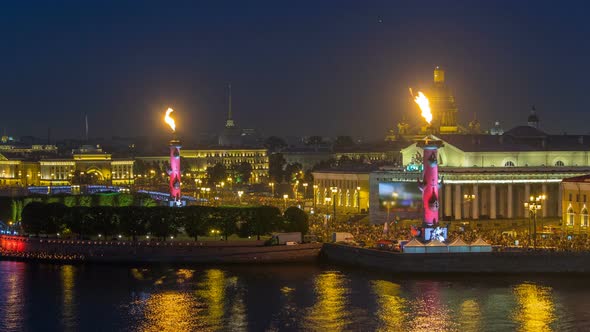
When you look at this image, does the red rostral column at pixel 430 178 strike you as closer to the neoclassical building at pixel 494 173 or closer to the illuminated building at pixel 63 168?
the neoclassical building at pixel 494 173

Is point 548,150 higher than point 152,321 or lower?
higher

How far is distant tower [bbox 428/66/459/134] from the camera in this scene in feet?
270

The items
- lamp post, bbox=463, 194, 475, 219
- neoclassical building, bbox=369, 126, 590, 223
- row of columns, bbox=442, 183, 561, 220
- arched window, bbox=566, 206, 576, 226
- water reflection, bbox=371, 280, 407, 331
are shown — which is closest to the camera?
water reflection, bbox=371, 280, 407, 331

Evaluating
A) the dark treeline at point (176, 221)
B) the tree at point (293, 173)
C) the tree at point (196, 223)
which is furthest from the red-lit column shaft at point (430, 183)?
the tree at point (293, 173)

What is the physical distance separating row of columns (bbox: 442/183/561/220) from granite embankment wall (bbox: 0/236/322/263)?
11034 millimetres

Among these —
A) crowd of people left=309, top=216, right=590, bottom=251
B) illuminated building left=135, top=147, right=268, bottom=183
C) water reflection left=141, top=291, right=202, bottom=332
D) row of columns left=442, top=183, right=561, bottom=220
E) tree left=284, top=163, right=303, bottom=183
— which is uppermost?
illuminated building left=135, top=147, right=268, bottom=183

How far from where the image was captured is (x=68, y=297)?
3609 cm

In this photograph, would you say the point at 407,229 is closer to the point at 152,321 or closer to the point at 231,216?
the point at 231,216

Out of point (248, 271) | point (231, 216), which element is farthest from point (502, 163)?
point (248, 271)

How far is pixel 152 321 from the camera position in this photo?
105 ft

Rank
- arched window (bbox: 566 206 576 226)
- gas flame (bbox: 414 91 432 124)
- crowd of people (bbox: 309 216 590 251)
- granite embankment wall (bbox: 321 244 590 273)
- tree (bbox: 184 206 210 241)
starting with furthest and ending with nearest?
tree (bbox: 184 206 210 241)
arched window (bbox: 566 206 576 226)
gas flame (bbox: 414 91 432 124)
crowd of people (bbox: 309 216 590 251)
granite embankment wall (bbox: 321 244 590 273)

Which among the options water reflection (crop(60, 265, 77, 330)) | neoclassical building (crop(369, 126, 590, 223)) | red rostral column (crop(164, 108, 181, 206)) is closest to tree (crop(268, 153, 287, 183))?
red rostral column (crop(164, 108, 181, 206))

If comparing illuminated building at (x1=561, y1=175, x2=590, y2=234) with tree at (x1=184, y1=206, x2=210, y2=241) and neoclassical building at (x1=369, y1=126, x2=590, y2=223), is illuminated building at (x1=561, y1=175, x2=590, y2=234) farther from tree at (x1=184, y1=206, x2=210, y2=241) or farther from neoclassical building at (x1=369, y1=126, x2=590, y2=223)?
tree at (x1=184, y1=206, x2=210, y2=241)

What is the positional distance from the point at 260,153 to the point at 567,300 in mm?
84636
